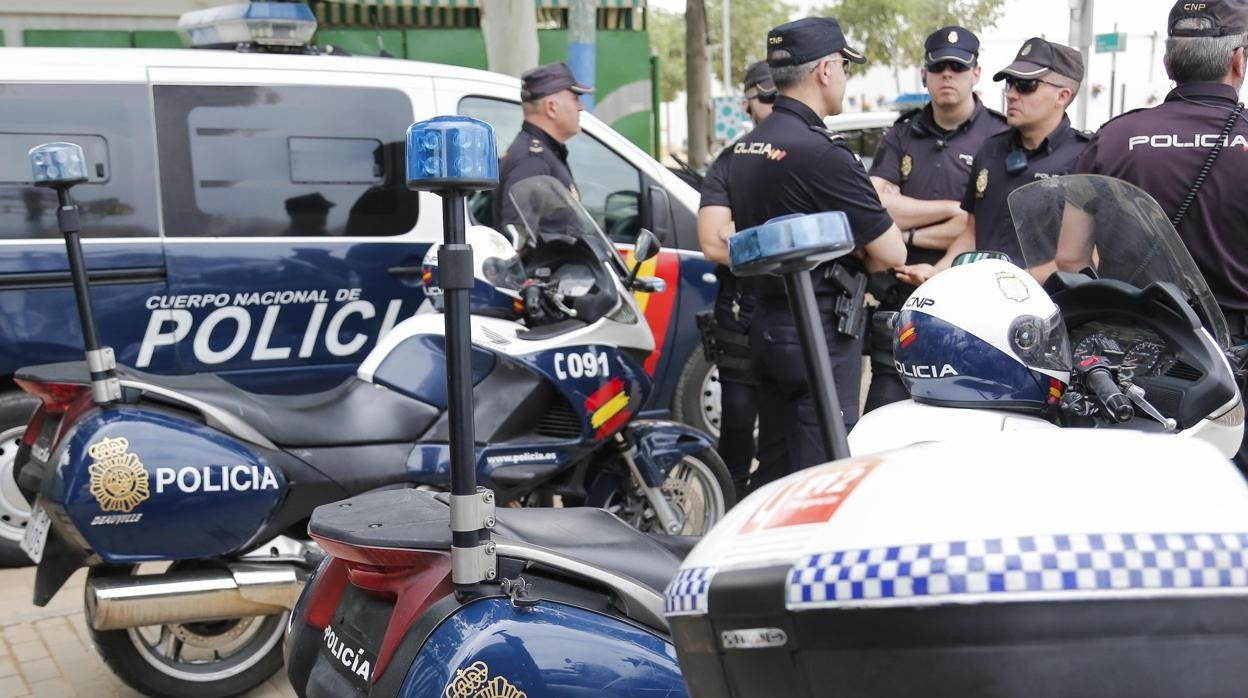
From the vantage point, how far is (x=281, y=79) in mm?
5480

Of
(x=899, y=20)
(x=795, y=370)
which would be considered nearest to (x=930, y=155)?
(x=795, y=370)

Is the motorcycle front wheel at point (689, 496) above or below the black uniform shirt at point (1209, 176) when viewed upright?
below

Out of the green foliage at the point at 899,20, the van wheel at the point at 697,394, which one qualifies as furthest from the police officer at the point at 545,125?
the green foliage at the point at 899,20

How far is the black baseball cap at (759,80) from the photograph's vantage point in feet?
18.8

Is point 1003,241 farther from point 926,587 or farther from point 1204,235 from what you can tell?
point 926,587

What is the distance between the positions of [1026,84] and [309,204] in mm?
2910

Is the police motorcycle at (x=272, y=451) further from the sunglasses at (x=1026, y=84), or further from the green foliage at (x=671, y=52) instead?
the green foliage at (x=671, y=52)

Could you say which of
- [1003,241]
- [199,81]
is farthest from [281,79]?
[1003,241]

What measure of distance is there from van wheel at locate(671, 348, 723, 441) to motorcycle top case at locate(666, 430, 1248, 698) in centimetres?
477

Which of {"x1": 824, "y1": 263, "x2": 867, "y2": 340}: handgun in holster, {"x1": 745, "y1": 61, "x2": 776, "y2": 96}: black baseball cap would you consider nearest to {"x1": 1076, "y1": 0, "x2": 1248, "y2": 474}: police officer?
{"x1": 824, "y1": 263, "x2": 867, "y2": 340}: handgun in holster

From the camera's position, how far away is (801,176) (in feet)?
13.0

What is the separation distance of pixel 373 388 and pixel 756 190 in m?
1.31

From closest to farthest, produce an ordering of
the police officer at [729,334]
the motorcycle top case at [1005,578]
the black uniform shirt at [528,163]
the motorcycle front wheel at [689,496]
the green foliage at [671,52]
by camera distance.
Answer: the motorcycle top case at [1005,578] < the motorcycle front wheel at [689,496] < the police officer at [729,334] < the black uniform shirt at [528,163] < the green foliage at [671,52]

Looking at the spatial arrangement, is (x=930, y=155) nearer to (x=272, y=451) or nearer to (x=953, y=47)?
(x=953, y=47)
